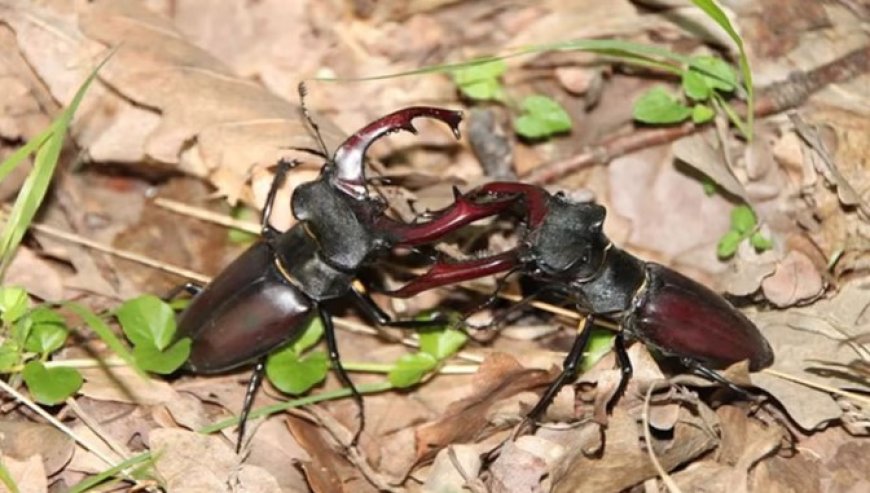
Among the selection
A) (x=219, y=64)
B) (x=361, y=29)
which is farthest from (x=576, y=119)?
(x=219, y=64)

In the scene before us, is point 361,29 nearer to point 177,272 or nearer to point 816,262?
point 177,272

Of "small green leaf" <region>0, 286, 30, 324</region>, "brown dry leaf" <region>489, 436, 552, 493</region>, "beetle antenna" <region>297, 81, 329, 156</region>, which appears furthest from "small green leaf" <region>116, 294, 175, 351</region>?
"brown dry leaf" <region>489, 436, 552, 493</region>

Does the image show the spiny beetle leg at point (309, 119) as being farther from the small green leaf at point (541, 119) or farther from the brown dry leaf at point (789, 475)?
the brown dry leaf at point (789, 475)

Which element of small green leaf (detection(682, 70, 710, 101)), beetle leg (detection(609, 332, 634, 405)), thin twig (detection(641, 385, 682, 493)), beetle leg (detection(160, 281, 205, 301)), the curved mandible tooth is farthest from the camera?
small green leaf (detection(682, 70, 710, 101))

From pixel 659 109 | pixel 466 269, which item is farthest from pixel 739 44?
pixel 466 269

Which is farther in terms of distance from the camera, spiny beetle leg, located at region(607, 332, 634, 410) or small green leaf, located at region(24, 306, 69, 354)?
small green leaf, located at region(24, 306, 69, 354)

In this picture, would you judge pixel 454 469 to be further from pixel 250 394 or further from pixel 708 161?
pixel 708 161

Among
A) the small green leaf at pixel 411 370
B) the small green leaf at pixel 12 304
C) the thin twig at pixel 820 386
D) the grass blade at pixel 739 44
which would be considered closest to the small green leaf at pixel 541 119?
the grass blade at pixel 739 44

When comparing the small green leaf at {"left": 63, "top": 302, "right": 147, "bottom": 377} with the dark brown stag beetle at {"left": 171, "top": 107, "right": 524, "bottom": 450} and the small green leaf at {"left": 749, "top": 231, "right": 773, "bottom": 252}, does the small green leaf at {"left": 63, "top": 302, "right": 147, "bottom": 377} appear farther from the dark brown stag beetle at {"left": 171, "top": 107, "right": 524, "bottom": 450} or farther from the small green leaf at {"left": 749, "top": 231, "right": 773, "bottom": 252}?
the small green leaf at {"left": 749, "top": 231, "right": 773, "bottom": 252}
